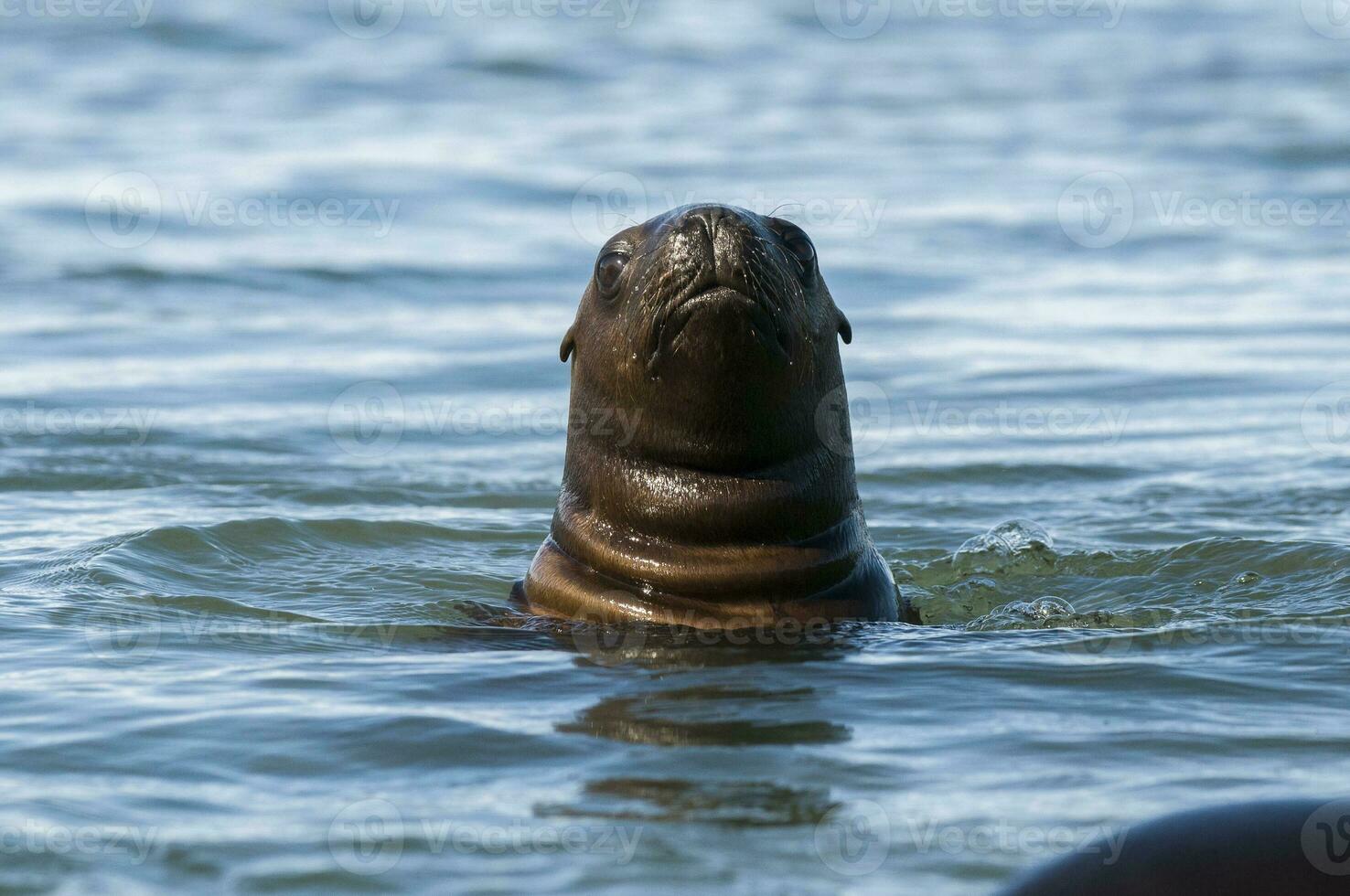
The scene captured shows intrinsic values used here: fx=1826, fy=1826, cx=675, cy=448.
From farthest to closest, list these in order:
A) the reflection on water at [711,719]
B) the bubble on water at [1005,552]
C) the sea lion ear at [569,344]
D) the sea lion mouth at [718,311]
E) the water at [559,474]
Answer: the bubble on water at [1005,552] → the sea lion ear at [569,344] → the sea lion mouth at [718,311] → the reflection on water at [711,719] → the water at [559,474]

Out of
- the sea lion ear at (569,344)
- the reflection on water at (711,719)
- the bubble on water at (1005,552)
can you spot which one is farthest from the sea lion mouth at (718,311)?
the bubble on water at (1005,552)

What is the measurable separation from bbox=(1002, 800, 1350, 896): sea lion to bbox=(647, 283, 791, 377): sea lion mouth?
258 cm

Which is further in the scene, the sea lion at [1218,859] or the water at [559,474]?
the water at [559,474]

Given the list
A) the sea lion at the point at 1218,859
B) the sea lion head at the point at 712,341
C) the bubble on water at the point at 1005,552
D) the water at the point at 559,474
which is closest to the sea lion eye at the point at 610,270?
the sea lion head at the point at 712,341

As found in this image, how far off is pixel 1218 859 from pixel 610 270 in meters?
3.51

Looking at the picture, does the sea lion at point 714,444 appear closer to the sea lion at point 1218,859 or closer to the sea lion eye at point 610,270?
the sea lion eye at point 610,270

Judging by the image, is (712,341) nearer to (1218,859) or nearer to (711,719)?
(711,719)

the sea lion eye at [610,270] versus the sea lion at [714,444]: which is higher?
the sea lion eye at [610,270]

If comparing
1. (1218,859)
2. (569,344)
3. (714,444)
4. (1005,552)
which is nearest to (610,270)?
(569,344)

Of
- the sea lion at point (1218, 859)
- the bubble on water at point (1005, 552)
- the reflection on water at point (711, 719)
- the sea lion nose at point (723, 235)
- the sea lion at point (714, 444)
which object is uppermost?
the sea lion nose at point (723, 235)

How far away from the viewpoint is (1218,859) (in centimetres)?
364

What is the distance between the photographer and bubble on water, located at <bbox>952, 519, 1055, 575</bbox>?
26.9 ft

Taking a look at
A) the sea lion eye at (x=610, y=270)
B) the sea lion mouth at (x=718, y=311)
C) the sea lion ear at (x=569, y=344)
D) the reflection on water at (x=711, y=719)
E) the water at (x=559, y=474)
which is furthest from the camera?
the sea lion ear at (x=569, y=344)

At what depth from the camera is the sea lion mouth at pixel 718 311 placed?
6000mm
